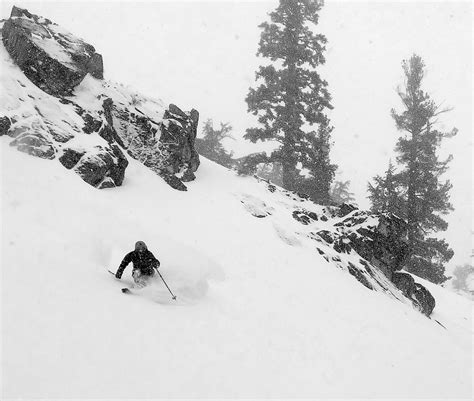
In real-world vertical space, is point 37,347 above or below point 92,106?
→ below

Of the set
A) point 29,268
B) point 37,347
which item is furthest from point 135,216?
point 37,347

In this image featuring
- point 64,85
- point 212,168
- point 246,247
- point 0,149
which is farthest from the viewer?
point 212,168

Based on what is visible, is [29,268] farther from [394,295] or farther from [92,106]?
[394,295]

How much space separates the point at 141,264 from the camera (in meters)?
7.92

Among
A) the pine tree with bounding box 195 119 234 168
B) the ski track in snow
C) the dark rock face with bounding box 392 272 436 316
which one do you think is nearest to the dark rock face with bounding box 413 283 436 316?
the dark rock face with bounding box 392 272 436 316

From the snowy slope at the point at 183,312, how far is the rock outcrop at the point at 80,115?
0.79 m

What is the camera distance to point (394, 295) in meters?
14.4

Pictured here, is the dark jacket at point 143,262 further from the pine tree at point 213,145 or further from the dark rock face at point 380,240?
the pine tree at point 213,145

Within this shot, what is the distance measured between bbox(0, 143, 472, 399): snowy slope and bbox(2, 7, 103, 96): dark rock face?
399 cm

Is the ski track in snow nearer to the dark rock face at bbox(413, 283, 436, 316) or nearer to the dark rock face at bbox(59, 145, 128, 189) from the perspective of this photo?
the dark rock face at bbox(59, 145, 128, 189)

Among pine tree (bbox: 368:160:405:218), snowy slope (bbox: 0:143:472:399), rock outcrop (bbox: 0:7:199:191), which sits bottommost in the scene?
snowy slope (bbox: 0:143:472:399)

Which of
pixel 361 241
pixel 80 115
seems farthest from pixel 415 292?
pixel 80 115

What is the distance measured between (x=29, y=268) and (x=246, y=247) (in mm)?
7032

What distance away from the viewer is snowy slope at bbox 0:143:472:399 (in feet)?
17.0
